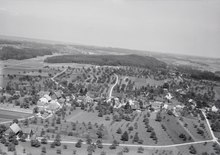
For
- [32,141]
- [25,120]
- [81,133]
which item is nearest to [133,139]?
[81,133]

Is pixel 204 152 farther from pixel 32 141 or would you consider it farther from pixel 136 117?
pixel 32 141

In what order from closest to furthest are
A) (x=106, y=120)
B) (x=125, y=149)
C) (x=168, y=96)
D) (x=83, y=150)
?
1. (x=83, y=150)
2. (x=125, y=149)
3. (x=106, y=120)
4. (x=168, y=96)

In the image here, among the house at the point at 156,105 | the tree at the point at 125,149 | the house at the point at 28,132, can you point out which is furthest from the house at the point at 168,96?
the house at the point at 28,132

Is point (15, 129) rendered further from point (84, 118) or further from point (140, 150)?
point (140, 150)

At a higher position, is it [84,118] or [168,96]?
[168,96]

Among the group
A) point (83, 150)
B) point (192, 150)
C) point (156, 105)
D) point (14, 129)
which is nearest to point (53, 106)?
point (14, 129)

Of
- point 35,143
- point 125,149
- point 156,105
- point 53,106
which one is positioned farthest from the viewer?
point 156,105

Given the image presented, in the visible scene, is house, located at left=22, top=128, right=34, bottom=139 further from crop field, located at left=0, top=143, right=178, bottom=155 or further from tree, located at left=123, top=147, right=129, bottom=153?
tree, located at left=123, top=147, right=129, bottom=153

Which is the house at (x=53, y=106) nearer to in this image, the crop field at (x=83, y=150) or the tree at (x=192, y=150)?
the crop field at (x=83, y=150)

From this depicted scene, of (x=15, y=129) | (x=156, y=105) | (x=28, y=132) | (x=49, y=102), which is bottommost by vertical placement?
(x=156, y=105)

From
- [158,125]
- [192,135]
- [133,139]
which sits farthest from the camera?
[158,125]

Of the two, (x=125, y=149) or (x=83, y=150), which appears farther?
(x=125, y=149)
